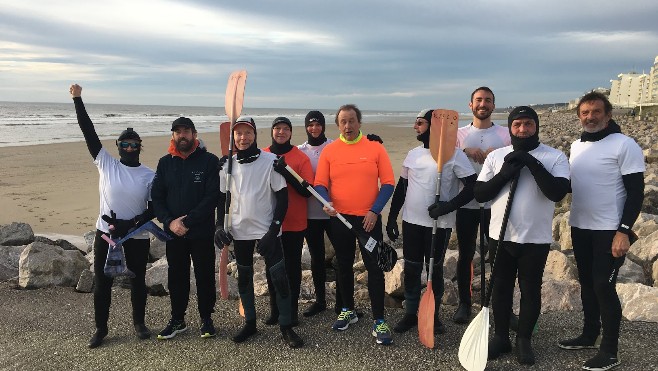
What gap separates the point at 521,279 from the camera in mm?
3941

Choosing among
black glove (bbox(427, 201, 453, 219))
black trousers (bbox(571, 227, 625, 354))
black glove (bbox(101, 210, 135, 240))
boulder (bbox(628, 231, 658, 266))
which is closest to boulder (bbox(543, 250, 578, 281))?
boulder (bbox(628, 231, 658, 266))

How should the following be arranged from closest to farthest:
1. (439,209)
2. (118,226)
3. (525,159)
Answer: (525,159) < (439,209) < (118,226)

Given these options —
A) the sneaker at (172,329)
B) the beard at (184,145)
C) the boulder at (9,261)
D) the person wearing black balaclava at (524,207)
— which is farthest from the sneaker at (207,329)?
the boulder at (9,261)

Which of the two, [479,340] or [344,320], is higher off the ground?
[479,340]

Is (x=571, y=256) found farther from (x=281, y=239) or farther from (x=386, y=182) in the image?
(x=281, y=239)

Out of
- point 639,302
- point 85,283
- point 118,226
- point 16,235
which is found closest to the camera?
point 118,226

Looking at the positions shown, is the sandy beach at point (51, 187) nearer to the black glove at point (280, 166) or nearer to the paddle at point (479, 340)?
the black glove at point (280, 166)

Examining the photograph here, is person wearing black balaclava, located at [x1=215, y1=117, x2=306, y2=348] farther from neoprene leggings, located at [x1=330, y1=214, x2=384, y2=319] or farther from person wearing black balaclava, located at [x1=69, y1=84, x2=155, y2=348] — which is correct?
person wearing black balaclava, located at [x1=69, y1=84, x2=155, y2=348]

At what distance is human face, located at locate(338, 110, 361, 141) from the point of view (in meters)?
4.55

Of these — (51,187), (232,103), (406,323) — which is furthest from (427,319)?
(51,187)

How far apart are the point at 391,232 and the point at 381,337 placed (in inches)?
38.9

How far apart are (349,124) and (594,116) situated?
2.04 meters

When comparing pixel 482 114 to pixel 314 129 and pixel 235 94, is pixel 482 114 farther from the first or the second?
pixel 235 94

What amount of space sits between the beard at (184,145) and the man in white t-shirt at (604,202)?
10.9ft
